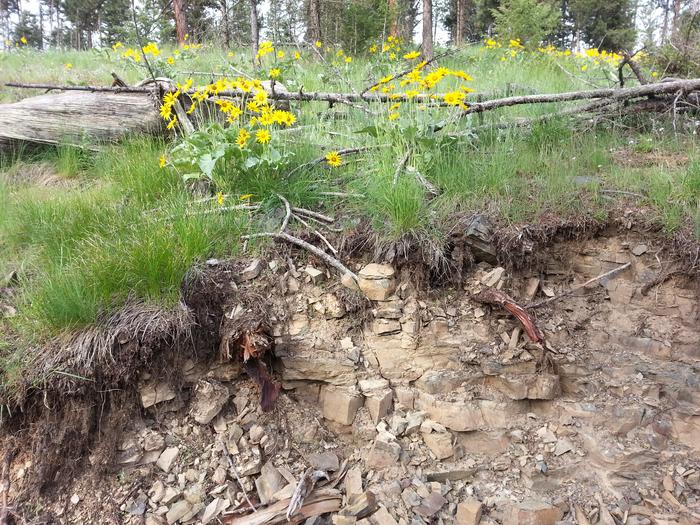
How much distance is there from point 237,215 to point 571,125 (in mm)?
2830

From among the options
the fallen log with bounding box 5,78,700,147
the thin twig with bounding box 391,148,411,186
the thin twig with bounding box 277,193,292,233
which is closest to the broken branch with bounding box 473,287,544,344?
the thin twig with bounding box 391,148,411,186

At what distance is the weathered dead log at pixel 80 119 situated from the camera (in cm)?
430

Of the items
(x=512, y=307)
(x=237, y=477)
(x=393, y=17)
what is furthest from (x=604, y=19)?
(x=237, y=477)

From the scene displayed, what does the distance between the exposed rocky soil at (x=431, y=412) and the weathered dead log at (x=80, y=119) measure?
247cm

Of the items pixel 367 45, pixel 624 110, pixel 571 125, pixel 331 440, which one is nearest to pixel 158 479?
pixel 331 440

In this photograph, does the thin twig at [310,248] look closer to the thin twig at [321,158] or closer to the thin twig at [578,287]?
the thin twig at [321,158]

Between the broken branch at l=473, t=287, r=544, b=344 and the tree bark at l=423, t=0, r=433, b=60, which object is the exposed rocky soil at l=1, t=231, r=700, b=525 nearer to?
the broken branch at l=473, t=287, r=544, b=344

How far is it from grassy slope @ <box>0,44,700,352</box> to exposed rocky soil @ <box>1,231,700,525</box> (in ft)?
1.12

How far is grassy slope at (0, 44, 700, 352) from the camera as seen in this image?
2.53 m

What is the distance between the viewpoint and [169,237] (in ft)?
Result: 8.82

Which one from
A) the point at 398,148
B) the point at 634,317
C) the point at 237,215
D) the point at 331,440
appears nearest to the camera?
the point at 331,440

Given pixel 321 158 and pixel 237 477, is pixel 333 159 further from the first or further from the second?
pixel 237 477

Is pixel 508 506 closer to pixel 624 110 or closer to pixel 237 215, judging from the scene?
pixel 237 215

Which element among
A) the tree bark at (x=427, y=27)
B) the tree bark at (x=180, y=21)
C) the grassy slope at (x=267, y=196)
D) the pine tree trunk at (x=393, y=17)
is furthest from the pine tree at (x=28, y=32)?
the grassy slope at (x=267, y=196)
